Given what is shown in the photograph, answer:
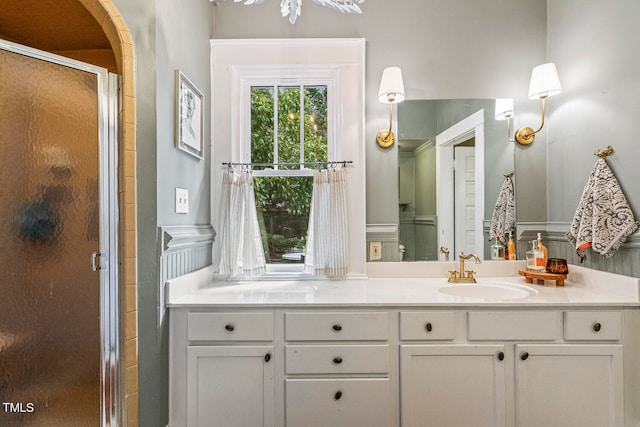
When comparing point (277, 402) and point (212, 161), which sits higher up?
point (212, 161)

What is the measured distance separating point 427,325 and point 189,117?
170 cm

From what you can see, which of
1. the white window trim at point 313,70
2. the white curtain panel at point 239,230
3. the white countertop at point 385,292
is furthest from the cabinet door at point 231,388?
the white window trim at point 313,70

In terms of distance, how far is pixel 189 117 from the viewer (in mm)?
1883

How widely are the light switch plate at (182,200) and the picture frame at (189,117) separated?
23cm

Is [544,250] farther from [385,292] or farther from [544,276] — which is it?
[385,292]

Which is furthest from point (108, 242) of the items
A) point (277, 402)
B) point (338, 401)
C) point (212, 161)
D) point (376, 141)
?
point (376, 141)

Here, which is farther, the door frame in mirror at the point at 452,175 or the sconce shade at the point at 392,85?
the door frame in mirror at the point at 452,175

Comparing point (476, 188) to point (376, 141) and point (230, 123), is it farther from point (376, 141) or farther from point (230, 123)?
point (230, 123)

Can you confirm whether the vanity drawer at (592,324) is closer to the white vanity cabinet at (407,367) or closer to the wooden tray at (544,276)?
the white vanity cabinet at (407,367)

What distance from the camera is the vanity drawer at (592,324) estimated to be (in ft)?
5.29

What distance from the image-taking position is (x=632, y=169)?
170 centimetres

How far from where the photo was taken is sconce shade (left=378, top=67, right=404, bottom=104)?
82.4 inches

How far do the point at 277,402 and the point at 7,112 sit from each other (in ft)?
5.95

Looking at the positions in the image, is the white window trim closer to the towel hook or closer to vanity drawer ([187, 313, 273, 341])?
vanity drawer ([187, 313, 273, 341])
